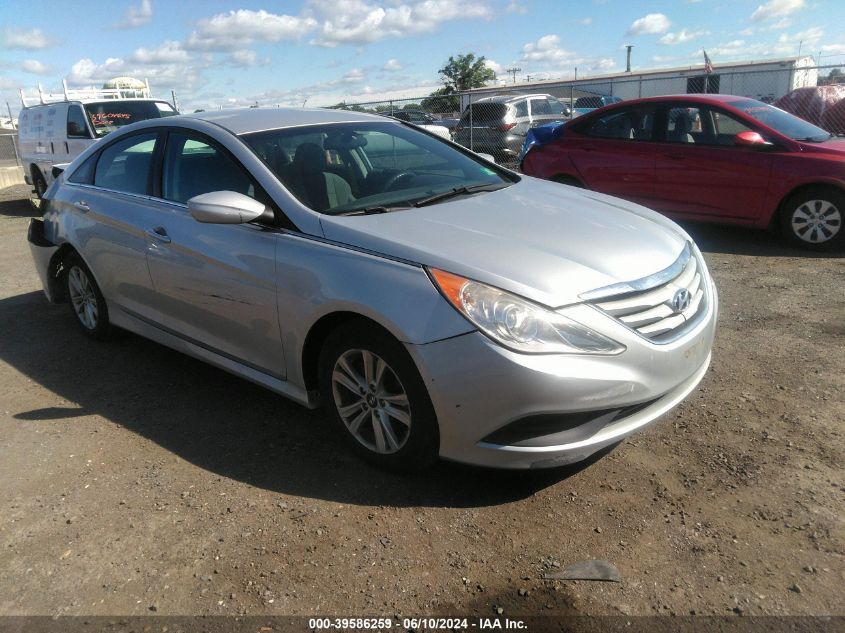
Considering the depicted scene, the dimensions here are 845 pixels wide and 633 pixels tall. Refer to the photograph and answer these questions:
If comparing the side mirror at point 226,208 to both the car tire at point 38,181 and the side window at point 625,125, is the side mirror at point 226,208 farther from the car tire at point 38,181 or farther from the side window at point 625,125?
the car tire at point 38,181

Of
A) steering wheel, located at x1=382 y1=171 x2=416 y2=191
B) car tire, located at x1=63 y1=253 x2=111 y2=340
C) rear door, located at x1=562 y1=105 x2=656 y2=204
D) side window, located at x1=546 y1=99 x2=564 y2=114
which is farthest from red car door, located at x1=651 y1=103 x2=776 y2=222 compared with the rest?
A: side window, located at x1=546 y1=99 x2=564 y2=114

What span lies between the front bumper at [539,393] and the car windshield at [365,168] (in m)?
1.07

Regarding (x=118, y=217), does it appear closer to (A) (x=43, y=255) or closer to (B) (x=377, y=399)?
(A) (x=43, y=255)

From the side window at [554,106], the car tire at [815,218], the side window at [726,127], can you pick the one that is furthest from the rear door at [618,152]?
the side window at [554,106]

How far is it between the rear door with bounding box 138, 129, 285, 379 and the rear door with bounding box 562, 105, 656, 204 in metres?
5.35

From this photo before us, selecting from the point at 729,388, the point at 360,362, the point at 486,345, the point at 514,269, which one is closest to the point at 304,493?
the point at 360,362

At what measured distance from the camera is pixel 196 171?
12.9 ft

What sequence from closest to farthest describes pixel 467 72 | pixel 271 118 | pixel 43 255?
pixel 271 118 → pixel 43 255 → pixel 467 72

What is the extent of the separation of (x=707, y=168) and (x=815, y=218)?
1.16 meters

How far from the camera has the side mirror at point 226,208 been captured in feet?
10.6

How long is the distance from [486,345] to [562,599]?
3.05ft

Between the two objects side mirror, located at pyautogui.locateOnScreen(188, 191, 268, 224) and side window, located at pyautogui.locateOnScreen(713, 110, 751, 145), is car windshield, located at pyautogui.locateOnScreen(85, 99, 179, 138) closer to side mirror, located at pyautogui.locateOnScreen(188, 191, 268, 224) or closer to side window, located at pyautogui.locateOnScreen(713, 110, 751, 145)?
side window, located at pyautogui.locateOnScreen(713, 110, 751, 145)

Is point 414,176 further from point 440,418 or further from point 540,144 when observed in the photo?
point 540,144

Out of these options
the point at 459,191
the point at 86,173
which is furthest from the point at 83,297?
the point at 459,191
